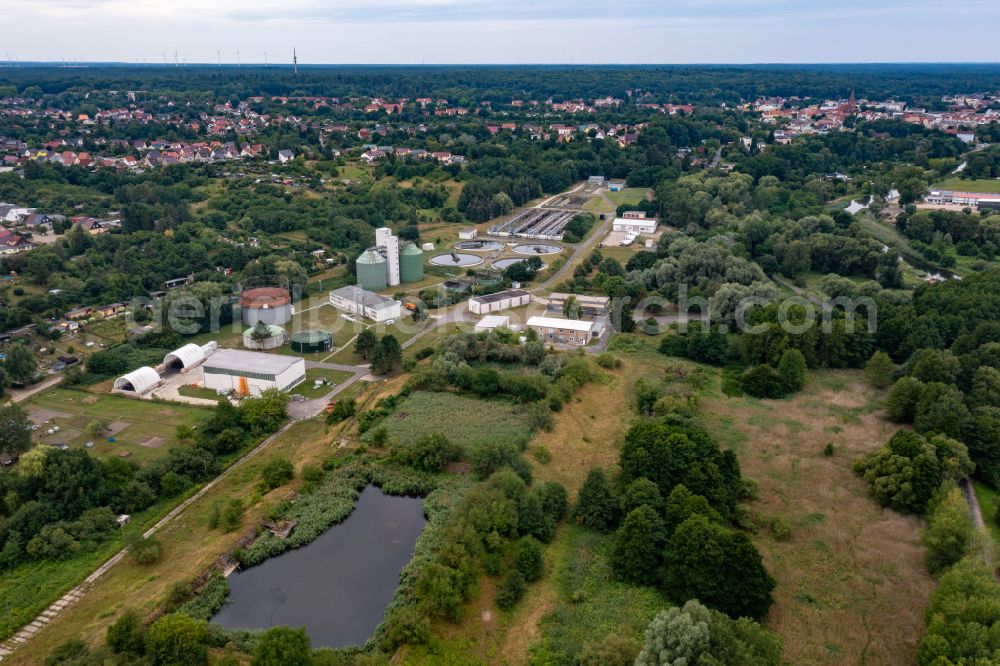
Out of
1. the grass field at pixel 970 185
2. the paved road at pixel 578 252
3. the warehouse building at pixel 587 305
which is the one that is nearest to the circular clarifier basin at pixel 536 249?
the paved road at pixel 578 252

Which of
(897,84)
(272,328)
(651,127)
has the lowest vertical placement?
(272,328)

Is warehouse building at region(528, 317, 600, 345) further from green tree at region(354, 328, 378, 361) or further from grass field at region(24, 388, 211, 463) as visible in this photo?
grass field at region(24, 388, 211, 463)

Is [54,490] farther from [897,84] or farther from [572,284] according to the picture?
[897,84]

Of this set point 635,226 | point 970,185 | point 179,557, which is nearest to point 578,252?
point 635,226

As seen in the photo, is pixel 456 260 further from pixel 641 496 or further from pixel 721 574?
pixel 721 574

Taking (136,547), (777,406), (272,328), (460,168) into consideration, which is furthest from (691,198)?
(136,547)

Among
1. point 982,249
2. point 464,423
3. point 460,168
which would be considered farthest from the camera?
point 460,168
